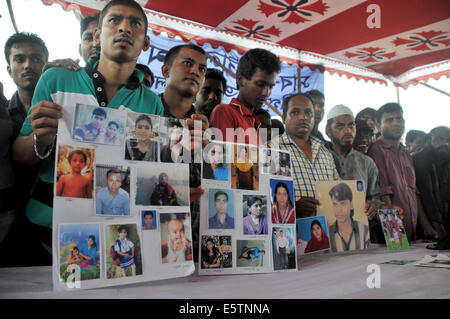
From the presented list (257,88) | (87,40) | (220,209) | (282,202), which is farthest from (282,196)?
(87,40)

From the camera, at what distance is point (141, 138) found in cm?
90

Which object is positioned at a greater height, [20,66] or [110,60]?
[20,66]

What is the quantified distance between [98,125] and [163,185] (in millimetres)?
233

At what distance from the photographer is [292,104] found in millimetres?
1729

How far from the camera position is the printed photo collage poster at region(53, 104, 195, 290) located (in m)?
0.77

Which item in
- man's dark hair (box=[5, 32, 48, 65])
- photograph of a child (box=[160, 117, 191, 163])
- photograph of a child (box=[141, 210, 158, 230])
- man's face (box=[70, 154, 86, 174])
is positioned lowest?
photograph of a child (box=[141, 210, 158, 230])

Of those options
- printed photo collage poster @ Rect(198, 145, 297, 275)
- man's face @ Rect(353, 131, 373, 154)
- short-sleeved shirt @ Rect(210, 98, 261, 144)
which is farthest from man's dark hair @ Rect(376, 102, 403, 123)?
printed photo collage poster @ Rect(198, 145, 297, 275)

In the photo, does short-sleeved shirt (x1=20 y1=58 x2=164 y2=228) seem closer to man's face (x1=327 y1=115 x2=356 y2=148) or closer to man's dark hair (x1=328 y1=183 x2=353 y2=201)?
man's dark hair (x1=328 y1=183 x2=353 y2=201)

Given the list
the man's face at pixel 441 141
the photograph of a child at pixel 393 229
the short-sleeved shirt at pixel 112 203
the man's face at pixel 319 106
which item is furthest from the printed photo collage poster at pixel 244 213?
the man's face at pixel 441 141

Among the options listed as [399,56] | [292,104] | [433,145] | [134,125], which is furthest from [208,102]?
[399,56]

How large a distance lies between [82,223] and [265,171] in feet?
1.94

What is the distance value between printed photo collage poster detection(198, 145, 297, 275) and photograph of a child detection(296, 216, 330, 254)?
251 millimetres

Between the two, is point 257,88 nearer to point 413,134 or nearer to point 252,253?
point 252,253

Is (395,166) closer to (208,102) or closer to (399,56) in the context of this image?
(208,102)
